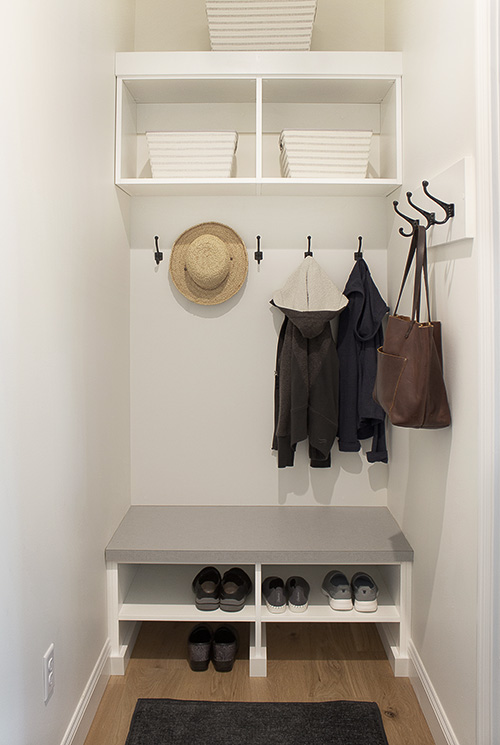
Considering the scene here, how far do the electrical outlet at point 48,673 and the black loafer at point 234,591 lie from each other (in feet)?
2.59

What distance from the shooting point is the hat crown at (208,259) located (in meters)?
2.43

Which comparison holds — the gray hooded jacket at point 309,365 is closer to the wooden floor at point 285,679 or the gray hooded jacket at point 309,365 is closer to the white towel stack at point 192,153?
the white towel stack at point 192,153

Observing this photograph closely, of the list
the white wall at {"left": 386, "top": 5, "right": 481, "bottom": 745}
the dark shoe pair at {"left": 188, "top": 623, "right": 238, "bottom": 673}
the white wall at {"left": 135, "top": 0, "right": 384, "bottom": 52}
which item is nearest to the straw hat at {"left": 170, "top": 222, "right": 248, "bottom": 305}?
the white wall at {"left": 386, "top": 5, "right": 481, "bottom": 745}

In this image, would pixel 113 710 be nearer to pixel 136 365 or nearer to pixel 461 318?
pixel 136 365

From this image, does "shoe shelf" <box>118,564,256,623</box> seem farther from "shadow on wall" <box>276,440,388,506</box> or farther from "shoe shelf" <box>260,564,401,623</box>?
"shadow on wall" <box>276,440,388,506</box>

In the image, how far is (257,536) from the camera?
2301 millimetres

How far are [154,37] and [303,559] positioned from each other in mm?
2297

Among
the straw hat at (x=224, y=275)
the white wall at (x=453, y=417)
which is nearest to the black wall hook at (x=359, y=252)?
the white wall at (x=453, y=417)

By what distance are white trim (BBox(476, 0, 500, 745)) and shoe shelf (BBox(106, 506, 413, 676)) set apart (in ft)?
2.25

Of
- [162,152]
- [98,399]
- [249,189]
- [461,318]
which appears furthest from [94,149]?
[461,318]

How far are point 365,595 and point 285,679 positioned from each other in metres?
0.43

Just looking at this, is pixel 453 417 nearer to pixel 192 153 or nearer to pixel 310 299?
pixel 310 299

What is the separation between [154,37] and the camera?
2.60 metres

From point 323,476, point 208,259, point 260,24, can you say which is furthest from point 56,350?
point 260,24
